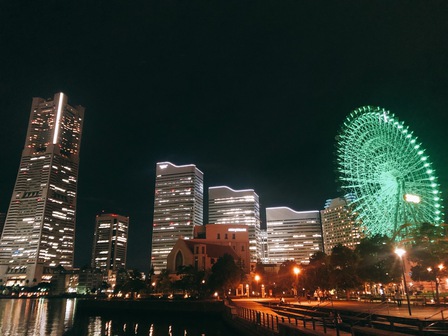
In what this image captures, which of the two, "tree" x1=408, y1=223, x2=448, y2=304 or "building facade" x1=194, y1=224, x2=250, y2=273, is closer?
"tree" x1=408, y1=223, x2=448, y2=304

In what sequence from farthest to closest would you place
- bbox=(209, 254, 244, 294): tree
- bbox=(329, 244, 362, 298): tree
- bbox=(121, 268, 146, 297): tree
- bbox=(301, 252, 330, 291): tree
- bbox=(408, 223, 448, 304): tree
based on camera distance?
bbox=(121, 268, 146, 297): tree → bbox=(209, 254, 244, 294): tree → bbox=(301, 252, 330, 291): tree → bbox=(329, 244, 362, 298): tree → bbox=(408, 223, 448, 304): tree

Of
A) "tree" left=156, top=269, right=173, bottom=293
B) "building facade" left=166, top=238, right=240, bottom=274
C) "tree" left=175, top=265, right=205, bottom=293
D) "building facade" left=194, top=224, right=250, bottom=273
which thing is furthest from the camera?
"building facade" left=194, top=224, right=250, bottom=273

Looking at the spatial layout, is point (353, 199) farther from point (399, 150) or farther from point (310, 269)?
point (310, 269)

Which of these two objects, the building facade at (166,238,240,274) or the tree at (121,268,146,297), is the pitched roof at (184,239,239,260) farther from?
the tree at (121,268,146,297)

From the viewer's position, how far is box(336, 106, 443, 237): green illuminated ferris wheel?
191ft

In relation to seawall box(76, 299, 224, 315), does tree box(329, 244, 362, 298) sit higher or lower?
higher

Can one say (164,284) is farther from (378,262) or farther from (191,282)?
(378,262)

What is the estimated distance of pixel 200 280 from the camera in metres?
94.0

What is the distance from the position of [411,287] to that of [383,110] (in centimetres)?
4449

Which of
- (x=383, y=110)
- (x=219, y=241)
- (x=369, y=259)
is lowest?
(x=369, y=259)

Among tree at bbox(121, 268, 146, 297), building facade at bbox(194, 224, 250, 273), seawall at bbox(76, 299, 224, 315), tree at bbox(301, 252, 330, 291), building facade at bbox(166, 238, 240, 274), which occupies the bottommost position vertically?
seawall at bbox(76, 299, 224, 315)

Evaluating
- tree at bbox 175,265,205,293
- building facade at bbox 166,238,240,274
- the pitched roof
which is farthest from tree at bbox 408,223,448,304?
the pitched roof

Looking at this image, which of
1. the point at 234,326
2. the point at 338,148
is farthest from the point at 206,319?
the point at 338,148

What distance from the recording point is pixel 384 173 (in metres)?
61.8
